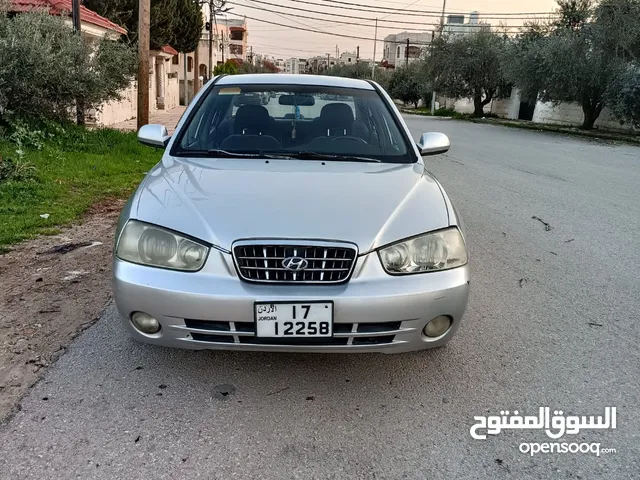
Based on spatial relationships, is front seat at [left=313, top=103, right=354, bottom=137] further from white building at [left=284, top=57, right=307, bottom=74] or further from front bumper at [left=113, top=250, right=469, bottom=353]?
white building at [left=284, top=57, right=307, bottom=74]

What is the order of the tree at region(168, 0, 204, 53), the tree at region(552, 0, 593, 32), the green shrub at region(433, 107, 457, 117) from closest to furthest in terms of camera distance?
the tree at region(552, 0, 593, 32) < the tree at region(168, 0, 204, 53) < the green shrub at region(433, 107, 457, 117)

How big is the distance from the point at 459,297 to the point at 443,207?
531mm

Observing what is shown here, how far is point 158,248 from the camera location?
2537 mm

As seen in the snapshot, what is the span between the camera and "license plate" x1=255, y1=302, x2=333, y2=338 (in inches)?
92.6

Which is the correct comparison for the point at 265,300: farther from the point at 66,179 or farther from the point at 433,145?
the point at 66,179

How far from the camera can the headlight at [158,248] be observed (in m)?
2.47

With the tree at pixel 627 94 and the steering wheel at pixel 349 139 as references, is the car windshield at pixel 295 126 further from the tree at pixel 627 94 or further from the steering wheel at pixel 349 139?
the tree at pixel 627 94

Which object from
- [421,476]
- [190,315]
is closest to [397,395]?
[421,476]

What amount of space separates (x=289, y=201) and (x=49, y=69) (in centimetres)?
936

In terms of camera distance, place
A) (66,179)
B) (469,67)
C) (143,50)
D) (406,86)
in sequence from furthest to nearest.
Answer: (406,86), (469,67), (143,50), (66,179)

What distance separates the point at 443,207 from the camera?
9.41 feet

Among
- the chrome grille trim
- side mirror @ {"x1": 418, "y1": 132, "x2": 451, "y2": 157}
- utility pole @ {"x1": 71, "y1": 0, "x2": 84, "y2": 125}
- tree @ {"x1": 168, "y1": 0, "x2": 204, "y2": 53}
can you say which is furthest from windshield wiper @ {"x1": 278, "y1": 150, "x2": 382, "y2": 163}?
tree @ {"x1": 168, "y1": 0, "x2": 204, "y2": 53}

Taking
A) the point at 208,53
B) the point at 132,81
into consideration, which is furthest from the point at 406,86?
the point at 132,81

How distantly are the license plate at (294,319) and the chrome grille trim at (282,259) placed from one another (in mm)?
119
